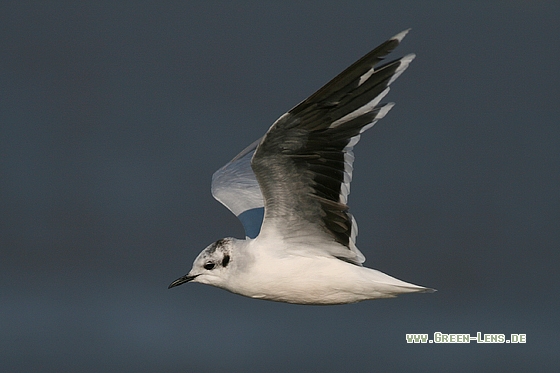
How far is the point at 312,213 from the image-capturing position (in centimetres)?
577

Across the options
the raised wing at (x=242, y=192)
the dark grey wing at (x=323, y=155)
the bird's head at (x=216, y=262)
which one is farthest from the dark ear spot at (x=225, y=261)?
the raised wing at (x=242, y=192)

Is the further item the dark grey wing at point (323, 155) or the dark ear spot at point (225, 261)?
the dark ear spot at point (225, 261)

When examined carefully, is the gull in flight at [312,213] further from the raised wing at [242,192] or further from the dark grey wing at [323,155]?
the raised wing at [242,192]

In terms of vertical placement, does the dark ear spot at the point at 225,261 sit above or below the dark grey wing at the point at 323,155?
below

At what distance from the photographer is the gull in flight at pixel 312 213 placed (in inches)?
208

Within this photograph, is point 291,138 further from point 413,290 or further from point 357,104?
point 413,290

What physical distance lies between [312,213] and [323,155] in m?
0.40

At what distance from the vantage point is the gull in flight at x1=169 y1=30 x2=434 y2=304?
5.28 meters

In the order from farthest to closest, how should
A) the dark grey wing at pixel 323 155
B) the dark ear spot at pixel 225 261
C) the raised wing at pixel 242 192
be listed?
the raised wing at pixel 242 192 → the dark ear spot at pixel 225 261 → the dark grey wing at pixel 323 155

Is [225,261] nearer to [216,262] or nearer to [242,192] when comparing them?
[216,262]

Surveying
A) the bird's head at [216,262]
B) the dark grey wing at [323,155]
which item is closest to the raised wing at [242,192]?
the bird's head at [216,262]

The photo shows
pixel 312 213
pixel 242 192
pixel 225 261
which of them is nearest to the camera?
pixel 312 213

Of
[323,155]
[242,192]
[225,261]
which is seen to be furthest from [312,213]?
[242,192]

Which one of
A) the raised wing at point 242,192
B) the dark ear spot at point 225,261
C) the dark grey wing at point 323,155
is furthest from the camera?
the raised wing at point 242,192
